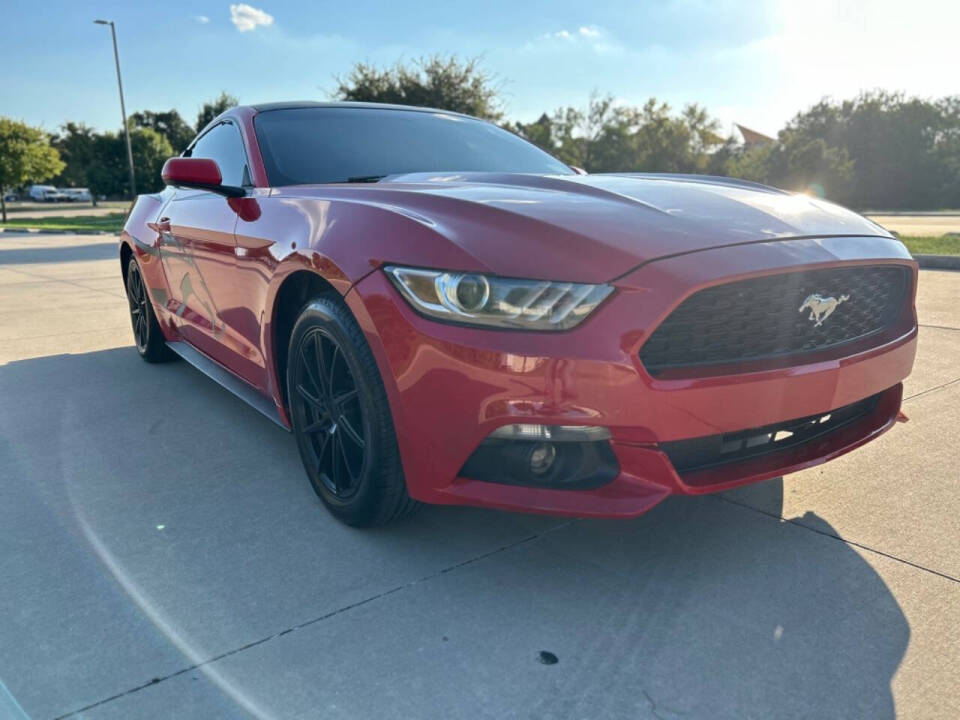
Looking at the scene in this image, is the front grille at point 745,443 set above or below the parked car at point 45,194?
A: above

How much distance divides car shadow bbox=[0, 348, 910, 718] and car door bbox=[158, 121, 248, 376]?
0.67 metres

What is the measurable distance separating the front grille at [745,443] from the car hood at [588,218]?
50 cm

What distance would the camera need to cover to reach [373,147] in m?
3.21

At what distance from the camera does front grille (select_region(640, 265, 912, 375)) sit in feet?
6.17

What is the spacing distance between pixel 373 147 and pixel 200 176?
72 cm

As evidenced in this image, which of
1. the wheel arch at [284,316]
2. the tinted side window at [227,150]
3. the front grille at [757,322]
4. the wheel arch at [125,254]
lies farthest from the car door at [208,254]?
the front grille at [757,322]

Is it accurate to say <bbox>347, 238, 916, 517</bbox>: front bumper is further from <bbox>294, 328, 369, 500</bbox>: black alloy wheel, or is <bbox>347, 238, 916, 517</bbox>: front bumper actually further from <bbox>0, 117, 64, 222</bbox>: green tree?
<bbox>0, 117, 64, 222</bbox>: green tree

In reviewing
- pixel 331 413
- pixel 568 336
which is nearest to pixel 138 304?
pixel 331 413

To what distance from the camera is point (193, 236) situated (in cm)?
346

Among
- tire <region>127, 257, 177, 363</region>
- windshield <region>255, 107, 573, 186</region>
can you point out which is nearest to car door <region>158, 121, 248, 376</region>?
windshield <region>255, 107, 573, 186</region>

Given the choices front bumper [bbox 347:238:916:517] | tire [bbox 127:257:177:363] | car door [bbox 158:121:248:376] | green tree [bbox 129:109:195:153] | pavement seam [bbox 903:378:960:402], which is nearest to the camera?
front bumper [bbox 347:238:916:517]

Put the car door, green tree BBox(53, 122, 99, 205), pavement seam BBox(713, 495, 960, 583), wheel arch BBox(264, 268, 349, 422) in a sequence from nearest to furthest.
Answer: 1. pavement seam BBox(713, 495, 960, 583)
2. wheel arch BBox(264, 268, 349, 422)
3. the car door
4. green tree BBox(53, 122, 99, 205)

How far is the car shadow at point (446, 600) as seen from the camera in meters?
1.69

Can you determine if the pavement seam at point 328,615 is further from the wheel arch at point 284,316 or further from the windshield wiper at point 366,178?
the windshield wiper at point 366,178
